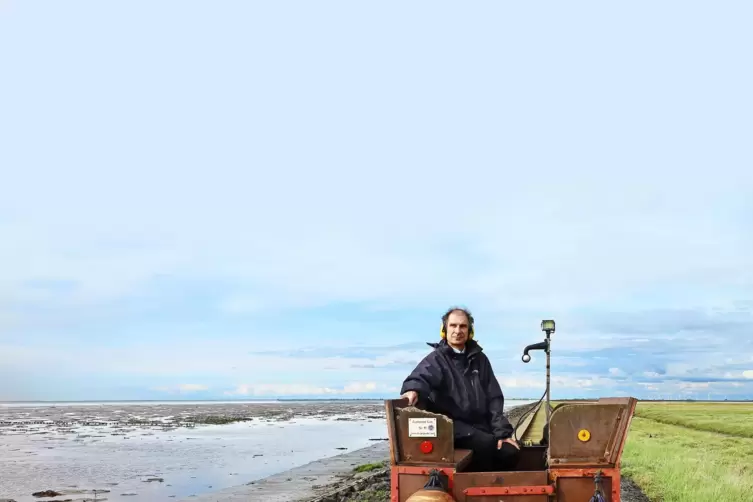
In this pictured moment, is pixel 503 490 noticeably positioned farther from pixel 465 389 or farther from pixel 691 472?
pixel 691 472

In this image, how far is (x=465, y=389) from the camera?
6.82 metres

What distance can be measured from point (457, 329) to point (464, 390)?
59cm

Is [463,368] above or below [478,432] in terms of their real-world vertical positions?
above

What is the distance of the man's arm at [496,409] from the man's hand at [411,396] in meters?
0.89

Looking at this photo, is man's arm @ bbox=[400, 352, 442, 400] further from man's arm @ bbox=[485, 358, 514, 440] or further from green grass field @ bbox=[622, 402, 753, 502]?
green grass field @ bbox=[622, 402, 753, 502]

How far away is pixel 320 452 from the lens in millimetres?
32906

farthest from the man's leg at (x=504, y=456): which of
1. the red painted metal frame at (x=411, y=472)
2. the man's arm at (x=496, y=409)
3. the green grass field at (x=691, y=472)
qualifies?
the green grass field at (x=691, y=472)

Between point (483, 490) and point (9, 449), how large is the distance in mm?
34517

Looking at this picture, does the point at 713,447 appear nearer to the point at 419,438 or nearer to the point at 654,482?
the point at 654,482

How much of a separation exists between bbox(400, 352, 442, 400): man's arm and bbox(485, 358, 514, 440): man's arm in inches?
21.8

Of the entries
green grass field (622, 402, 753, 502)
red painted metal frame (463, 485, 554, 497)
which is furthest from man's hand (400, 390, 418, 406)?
green grass field (622, 402, 753, 502)

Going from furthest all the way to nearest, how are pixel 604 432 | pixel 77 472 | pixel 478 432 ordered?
pixel 77 472 → pixel 478 432 → pixel 604 432

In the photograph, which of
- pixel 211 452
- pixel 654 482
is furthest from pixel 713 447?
pixel 211 452

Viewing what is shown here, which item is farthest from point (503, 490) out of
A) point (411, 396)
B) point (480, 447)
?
point (411, 396)
